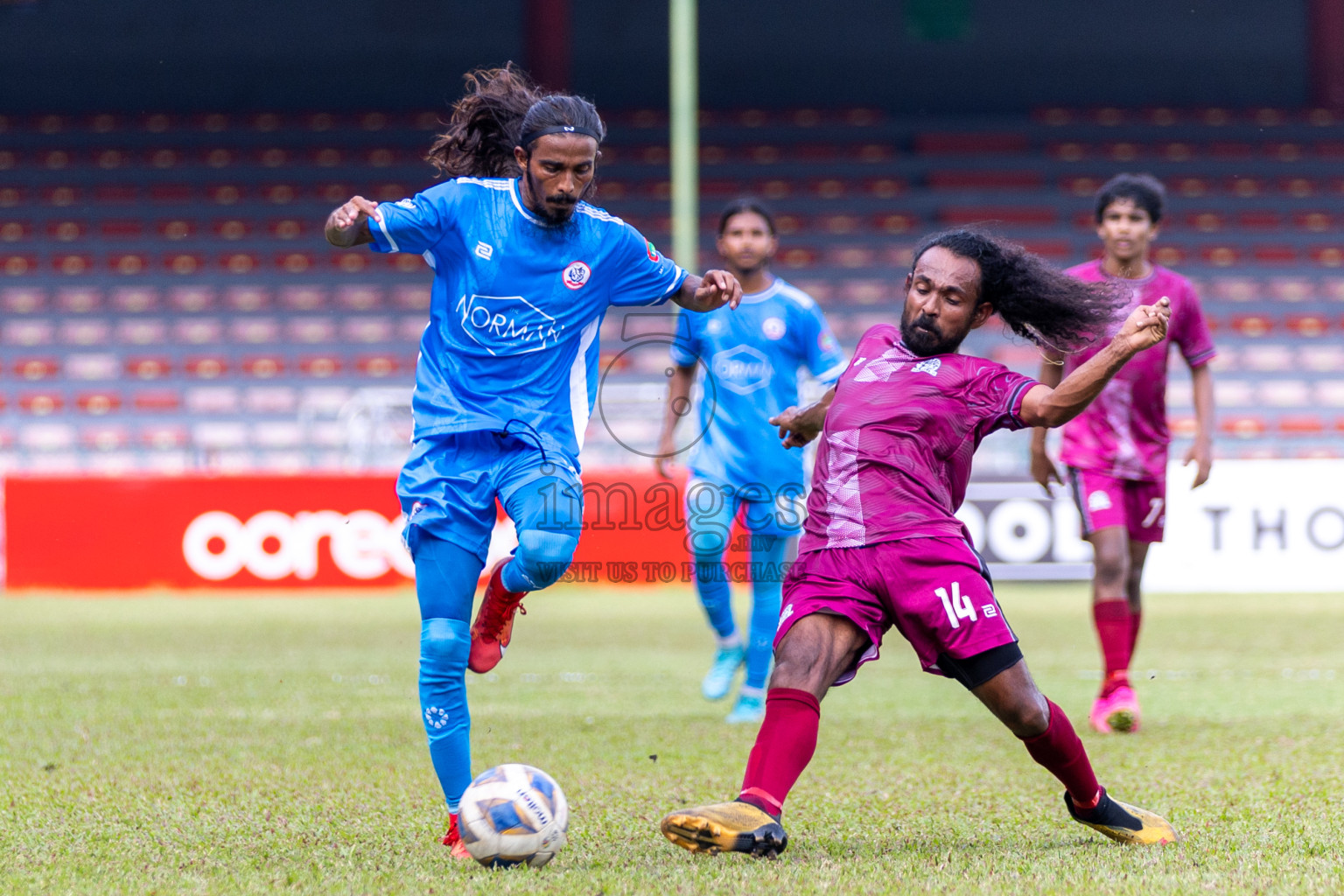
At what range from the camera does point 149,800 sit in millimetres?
4172

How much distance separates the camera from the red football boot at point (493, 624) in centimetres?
385

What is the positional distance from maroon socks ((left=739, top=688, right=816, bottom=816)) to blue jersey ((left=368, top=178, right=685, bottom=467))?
85 cm

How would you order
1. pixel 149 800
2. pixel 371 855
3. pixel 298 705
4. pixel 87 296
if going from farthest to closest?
pixel 87 296 → pixel 298 705 → pixel 149 800 → pixel 371 855

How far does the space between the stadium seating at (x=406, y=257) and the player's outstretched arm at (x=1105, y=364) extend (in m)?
13.4

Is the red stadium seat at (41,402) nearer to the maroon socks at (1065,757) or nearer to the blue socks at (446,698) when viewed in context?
the blue socks at (446,698)

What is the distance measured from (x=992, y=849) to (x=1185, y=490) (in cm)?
946

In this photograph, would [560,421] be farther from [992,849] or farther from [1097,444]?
[1097,444]

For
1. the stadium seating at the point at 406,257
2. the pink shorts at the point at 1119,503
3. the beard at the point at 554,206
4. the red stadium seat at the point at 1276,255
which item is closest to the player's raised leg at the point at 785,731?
the beard at the point at 554,206

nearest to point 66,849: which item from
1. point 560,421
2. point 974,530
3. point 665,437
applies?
point 560,421

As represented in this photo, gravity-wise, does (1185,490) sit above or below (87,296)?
below

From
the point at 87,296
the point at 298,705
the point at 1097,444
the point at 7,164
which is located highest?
the point at 7,164

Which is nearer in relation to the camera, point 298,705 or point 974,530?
point 298,705

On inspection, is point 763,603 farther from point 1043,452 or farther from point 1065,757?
point 1065,757

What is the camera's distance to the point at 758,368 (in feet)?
20.6
